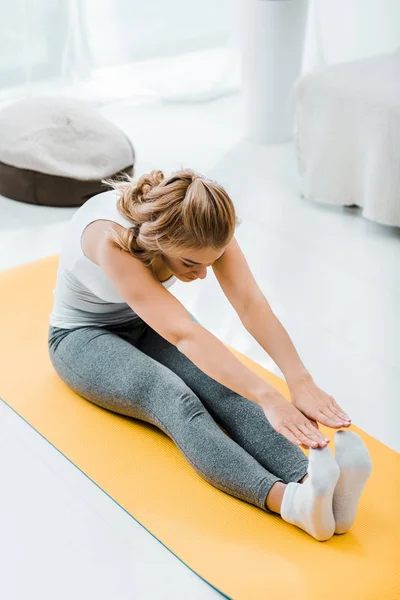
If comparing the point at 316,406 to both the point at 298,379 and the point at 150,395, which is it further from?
the point at 150,395

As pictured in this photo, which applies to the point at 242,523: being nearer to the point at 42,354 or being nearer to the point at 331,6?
the point at 42,354

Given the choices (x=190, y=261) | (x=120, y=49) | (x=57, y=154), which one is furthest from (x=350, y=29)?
(x=190, y=261)

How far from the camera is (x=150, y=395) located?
1.95 meters

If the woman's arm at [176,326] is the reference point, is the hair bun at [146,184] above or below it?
above

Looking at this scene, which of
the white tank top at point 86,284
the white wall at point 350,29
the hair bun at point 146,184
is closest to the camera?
the hair bun at point 146,184

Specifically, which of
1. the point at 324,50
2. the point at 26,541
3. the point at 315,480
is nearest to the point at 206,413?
the point at 315,480

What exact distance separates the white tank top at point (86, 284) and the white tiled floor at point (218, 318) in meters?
0.31

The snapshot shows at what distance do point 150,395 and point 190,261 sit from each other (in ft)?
1.19

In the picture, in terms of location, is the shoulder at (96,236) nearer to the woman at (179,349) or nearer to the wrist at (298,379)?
the woman at (179,349)

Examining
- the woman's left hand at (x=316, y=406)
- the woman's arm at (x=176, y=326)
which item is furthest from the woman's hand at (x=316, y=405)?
the woman's arm at (x=176, y=326)

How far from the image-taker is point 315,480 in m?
1.61

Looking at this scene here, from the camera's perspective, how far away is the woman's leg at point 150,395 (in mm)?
1796

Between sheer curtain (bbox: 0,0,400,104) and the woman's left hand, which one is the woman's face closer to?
the woman's left hand

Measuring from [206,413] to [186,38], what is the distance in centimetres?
345
